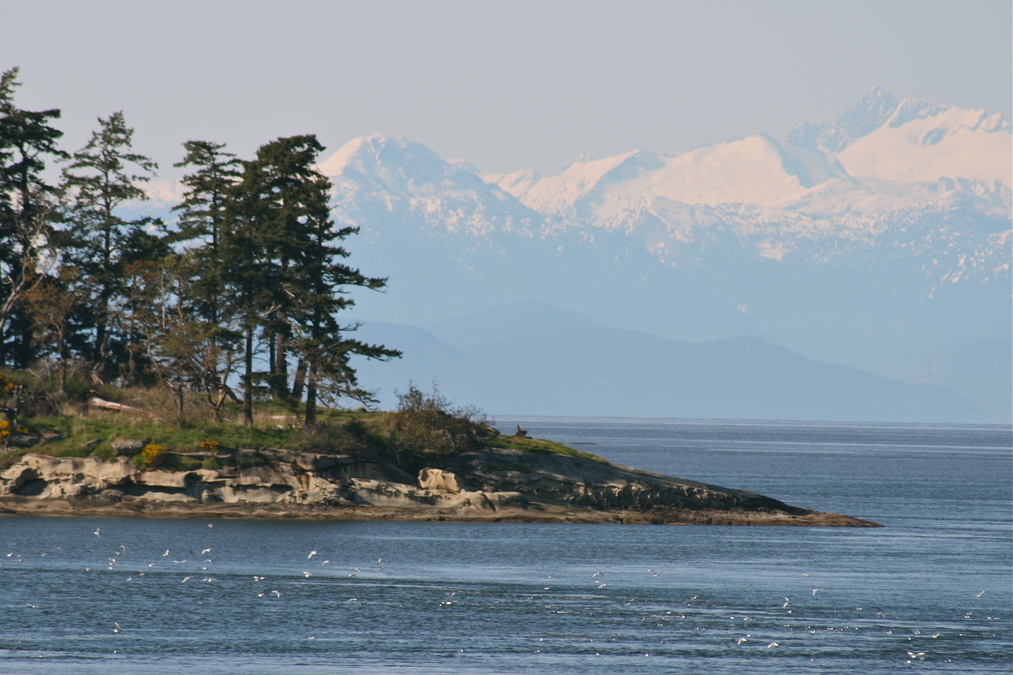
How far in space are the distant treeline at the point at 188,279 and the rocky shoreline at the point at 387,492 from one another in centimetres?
640

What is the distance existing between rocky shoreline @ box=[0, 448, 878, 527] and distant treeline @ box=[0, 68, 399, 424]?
6400 millimetres

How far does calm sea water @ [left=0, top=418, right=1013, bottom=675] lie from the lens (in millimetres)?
40062

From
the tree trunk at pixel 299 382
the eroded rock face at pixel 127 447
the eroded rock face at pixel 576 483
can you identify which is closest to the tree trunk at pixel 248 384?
the tree trunk at pixel 299 382

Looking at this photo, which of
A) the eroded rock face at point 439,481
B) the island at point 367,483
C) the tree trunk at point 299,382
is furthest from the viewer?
the tree trunk at point 299,382

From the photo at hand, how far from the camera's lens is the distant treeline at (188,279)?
264ft

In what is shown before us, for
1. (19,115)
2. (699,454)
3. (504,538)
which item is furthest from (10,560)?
(699,454)

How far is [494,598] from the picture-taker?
165 feet

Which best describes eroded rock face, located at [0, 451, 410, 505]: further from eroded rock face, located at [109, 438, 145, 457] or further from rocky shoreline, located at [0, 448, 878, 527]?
eroded rock face, located at [109, 438, 145, 457]

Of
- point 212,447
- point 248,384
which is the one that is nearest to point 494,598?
point 212,447

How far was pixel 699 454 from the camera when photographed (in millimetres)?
183250

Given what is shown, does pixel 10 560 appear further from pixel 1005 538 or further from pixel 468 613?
pixel 1005 538

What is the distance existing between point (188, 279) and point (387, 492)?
19.1 meters

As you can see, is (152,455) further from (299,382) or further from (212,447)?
(299,382)

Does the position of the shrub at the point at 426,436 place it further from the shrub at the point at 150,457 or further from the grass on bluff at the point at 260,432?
the shrub at the point at 150,457
